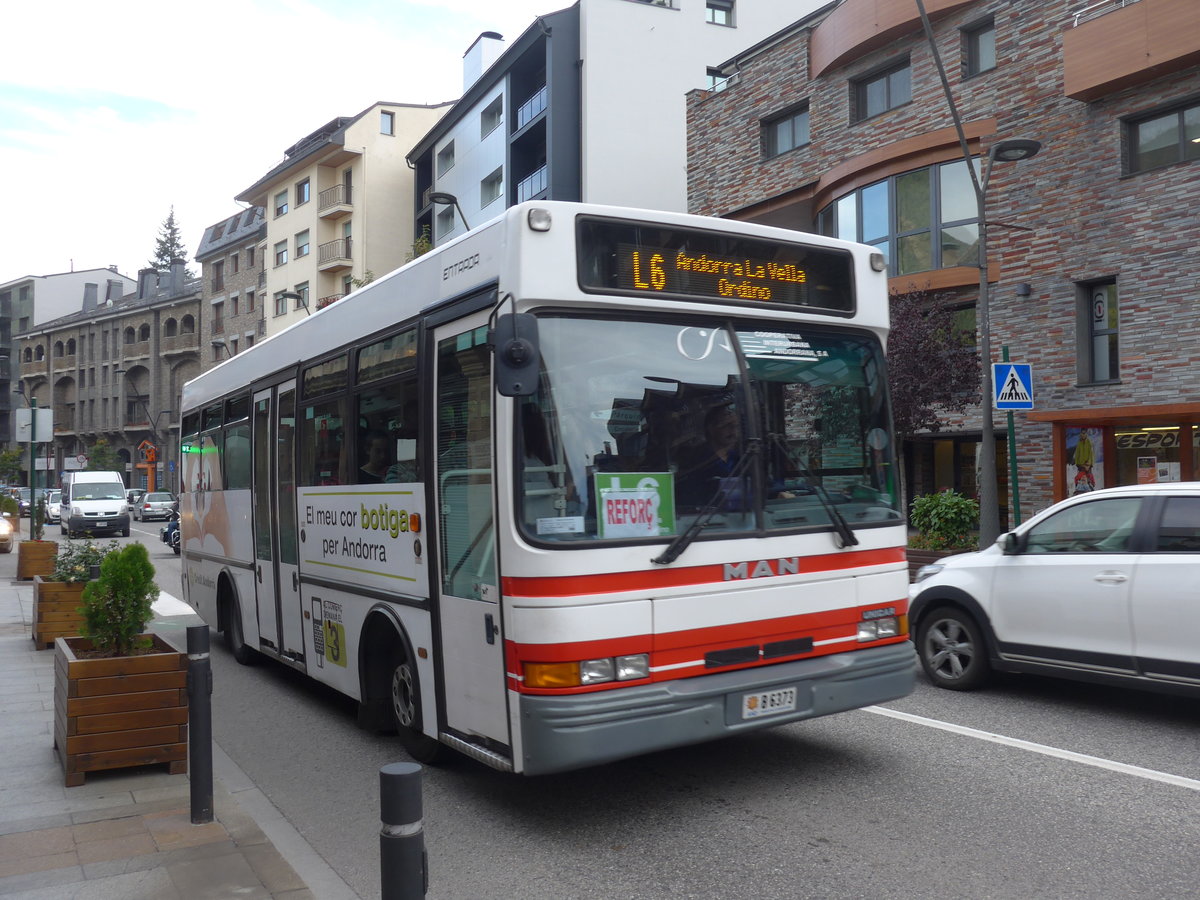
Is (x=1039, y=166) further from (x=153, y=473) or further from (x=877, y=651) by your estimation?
(x=153, y=473)

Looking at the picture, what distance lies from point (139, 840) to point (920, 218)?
20868 mm

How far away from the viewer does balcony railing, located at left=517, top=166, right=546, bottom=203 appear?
3956cm

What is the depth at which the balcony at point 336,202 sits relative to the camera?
5434 centimetres

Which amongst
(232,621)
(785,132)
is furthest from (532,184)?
(232,621)

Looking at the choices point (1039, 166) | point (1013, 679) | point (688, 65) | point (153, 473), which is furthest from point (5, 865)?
point (153, 473)

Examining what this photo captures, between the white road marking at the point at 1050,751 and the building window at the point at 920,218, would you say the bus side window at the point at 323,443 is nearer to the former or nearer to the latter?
the white road marking at the point at 1050,751

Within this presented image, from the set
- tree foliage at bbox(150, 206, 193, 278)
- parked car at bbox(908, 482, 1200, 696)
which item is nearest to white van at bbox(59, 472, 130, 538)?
parked car at bbox(908, 482, 1200, 696)

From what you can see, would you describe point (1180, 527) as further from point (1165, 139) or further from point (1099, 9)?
point (1099, 9)

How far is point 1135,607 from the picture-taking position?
6.74 m

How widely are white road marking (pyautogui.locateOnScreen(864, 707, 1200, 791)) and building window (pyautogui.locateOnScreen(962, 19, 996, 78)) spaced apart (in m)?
18.4

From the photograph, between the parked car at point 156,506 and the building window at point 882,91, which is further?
the parked car at point 156,506

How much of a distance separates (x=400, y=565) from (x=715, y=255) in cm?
251

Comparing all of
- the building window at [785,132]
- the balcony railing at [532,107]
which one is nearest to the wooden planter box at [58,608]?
the building window at [785,132]

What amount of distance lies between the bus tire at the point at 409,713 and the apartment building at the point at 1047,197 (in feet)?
37.6
